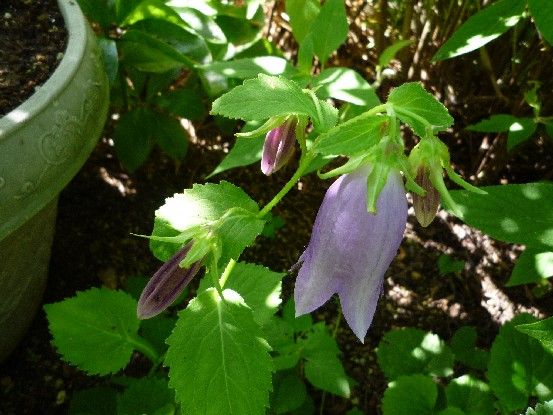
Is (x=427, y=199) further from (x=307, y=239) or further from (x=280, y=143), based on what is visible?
(x=307, y=239)

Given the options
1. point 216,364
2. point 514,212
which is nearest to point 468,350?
point 514,212

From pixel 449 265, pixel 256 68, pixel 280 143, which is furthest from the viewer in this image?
pixel 449 265

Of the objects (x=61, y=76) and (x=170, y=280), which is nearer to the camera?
(x=170, y=280)

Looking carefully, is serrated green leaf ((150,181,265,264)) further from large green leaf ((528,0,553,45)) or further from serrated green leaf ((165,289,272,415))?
large green leaf ((528,0,553,45))

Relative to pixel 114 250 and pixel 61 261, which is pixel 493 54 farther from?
pixel 61 261

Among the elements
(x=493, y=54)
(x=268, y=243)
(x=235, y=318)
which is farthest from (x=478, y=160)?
(x=235, y=318)

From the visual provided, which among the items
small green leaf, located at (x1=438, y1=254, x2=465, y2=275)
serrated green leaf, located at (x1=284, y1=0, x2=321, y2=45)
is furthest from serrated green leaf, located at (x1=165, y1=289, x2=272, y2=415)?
small green leaf, located at (x1=438, y1=254, x2=465, y2=275)
